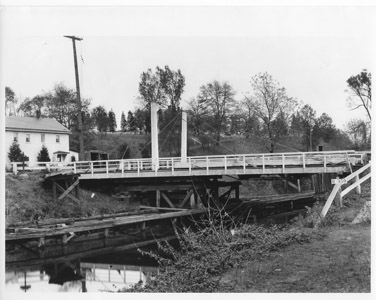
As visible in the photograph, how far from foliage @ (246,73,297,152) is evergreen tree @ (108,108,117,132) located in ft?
100

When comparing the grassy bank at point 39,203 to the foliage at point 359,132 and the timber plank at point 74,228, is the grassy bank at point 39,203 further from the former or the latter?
the foliage at point 359,132

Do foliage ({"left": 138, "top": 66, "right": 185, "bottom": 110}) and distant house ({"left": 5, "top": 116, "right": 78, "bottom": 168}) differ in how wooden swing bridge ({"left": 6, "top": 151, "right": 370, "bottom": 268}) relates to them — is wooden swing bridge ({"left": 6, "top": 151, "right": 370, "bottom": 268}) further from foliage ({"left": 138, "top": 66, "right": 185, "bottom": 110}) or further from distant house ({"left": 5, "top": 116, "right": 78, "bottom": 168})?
foliage ({"left": 138, "top": 66, "right": 185, "bottom": 110})

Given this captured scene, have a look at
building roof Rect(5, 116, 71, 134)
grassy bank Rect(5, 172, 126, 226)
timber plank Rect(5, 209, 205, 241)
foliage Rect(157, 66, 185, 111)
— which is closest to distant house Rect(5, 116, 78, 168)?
building roof Rect(5, 116, 71, 134)

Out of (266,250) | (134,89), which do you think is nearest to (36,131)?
(134,89)

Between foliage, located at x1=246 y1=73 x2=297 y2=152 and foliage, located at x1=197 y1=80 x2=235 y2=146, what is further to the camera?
foliage, located at x1=197 y1=80 x2=235 y2=146

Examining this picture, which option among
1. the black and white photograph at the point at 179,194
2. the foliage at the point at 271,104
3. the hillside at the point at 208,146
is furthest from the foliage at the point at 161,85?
the black and white photograph at the point at 179,194

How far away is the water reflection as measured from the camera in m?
12.1

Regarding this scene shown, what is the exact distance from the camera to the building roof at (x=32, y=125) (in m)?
35.2

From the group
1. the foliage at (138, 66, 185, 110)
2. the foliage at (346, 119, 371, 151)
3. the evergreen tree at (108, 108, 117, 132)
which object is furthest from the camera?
the evergreen tree at (108, 108, 117, 132)

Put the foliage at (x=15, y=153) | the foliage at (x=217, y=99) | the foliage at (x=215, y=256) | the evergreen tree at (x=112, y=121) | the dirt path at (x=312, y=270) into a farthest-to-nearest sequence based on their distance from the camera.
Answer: the evergreen tree at (x=112, y=121) < the foliage at (x=217, y=99) < the foliage at (x=15, y=153) < the foliage at (x=215, y=256) < the dirt path at (x=312, y=270)

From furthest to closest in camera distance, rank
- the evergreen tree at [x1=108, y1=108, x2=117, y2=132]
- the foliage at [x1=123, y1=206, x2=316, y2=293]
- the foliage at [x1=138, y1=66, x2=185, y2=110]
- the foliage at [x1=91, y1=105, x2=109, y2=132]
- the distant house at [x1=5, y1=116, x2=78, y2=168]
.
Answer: the evergreen tree at [x1=108, y1=108, x2=117, y2=132]
the foliage at [x1=91, y1=105, x2=109, y2=132]
the foliage at [x1=138, y1=66, x2=185, y2=110]
the distant house at [x1=5, y1=116, x2=78, y2=168]
the foliage at [x1=123, y1=206, x2=316, y2=293]

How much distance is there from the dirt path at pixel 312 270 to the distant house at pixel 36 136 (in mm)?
28688

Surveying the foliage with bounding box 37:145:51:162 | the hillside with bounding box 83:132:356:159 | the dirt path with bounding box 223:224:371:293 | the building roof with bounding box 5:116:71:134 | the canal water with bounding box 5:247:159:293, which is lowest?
the canal water with bounding box 5:247:159:293

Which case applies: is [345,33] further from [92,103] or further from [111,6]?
[92,103]
